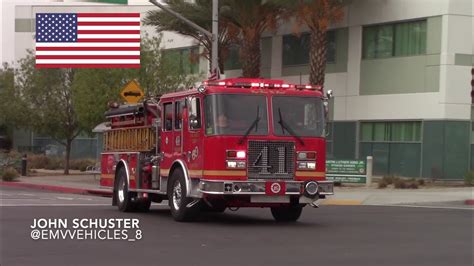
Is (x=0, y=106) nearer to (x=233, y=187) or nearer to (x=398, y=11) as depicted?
(x=398, y=11)

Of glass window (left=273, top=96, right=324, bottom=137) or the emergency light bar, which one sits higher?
the emergency light bar

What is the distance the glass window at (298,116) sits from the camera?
1580cm

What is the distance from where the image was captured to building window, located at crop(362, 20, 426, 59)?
35531mm

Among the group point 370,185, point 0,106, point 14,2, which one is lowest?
point 370,185

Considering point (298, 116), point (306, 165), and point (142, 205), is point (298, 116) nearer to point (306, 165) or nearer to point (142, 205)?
point (306, 165)

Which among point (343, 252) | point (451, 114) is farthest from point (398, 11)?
point (343, 252)

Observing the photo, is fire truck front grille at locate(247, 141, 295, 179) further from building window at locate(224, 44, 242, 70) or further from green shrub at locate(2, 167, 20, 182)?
building window at locate(224, 44, 242, 70)

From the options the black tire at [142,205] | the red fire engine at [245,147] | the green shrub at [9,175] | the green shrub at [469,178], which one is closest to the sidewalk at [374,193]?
the green shrub at [9,175]

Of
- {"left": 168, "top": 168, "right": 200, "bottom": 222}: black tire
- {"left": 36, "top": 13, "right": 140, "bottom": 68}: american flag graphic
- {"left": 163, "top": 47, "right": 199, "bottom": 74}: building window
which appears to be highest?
{"left": 163, "top": 47, "right": 199, "bottom": 74}: building window

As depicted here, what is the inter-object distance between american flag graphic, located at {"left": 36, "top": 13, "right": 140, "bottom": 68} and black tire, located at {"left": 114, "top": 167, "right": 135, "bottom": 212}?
4.79 meters

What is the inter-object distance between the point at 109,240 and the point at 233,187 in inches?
126

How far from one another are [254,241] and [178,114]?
457cm

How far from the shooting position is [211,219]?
1731cm

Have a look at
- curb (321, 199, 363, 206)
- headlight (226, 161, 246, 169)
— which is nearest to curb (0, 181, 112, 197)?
curb (321, 199, 363, 206)
